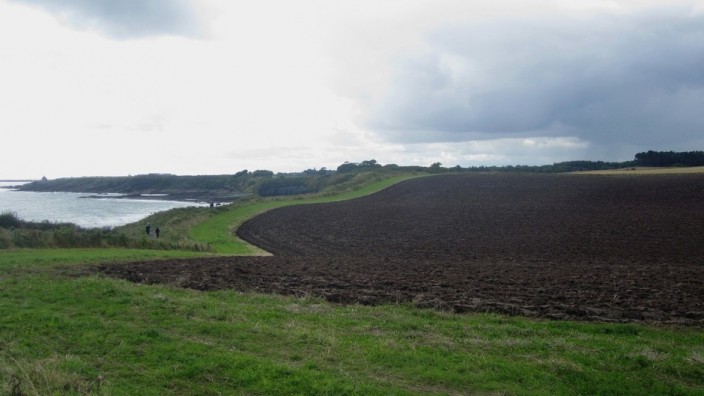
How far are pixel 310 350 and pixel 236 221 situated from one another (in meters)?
43.2

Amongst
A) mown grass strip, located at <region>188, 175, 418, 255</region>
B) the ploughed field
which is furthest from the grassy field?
mown grass strip, located at <region>188, 175, 418, 255</region>

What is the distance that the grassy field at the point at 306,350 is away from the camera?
23.8 ft

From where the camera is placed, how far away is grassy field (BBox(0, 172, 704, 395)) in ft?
23.8

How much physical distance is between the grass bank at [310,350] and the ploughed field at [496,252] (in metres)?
2.23

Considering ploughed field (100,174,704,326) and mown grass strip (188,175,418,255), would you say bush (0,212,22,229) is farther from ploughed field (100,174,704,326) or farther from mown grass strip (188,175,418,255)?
ploughed field (100,174,704,326)

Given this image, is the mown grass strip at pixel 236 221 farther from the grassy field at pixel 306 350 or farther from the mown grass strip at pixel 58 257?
the grassy field at pixel 306 350

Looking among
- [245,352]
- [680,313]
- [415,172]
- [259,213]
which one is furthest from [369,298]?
[415,172]

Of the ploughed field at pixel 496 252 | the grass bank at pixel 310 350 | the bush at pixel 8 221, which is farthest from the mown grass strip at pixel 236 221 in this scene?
the grass bank at pixel 310 350

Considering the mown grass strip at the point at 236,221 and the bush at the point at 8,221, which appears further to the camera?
the bush at the point at 8,221

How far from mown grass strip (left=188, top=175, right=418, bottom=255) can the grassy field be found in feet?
69.4

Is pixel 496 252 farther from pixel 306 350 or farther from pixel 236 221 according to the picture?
pixel 236 221

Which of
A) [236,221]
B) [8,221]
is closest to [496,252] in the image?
[236,221]

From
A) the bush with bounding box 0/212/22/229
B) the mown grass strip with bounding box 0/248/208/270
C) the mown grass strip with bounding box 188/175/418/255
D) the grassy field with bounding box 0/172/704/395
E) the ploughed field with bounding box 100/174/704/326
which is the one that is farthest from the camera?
the bush with bounding box 0/212/22/229

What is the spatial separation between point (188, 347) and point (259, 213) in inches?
1925
